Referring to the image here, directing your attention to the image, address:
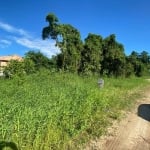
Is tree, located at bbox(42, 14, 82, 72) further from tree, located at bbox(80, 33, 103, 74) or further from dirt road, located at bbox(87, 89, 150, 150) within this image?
dirt road, located at bbox(87, 89, 150, 150)

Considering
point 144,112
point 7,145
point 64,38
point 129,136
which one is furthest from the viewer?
point 64,38

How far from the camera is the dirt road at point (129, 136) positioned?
7.33 meters

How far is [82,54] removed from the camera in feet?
99.3

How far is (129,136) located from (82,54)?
73.1 feet

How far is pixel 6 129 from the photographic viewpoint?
5.57m

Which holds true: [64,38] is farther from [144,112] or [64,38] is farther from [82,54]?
[144,112]

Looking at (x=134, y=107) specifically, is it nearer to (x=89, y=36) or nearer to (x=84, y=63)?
(x=84, y=63)

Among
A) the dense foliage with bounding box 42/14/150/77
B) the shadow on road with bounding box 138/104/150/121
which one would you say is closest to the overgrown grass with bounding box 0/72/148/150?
the shadow on road with bounding box 138/104/150/121

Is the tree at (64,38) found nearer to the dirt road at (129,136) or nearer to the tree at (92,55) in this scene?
the tree at (92,55)

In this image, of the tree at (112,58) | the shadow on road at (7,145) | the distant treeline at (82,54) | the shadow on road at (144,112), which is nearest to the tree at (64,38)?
Answer: the distant treeline at (82,54)

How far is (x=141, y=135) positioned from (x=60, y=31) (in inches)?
788

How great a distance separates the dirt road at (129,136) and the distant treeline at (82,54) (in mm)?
13792

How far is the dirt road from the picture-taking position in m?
7.33

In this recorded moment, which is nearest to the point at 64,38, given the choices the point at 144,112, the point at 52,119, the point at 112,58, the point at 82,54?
the point at 82,54
